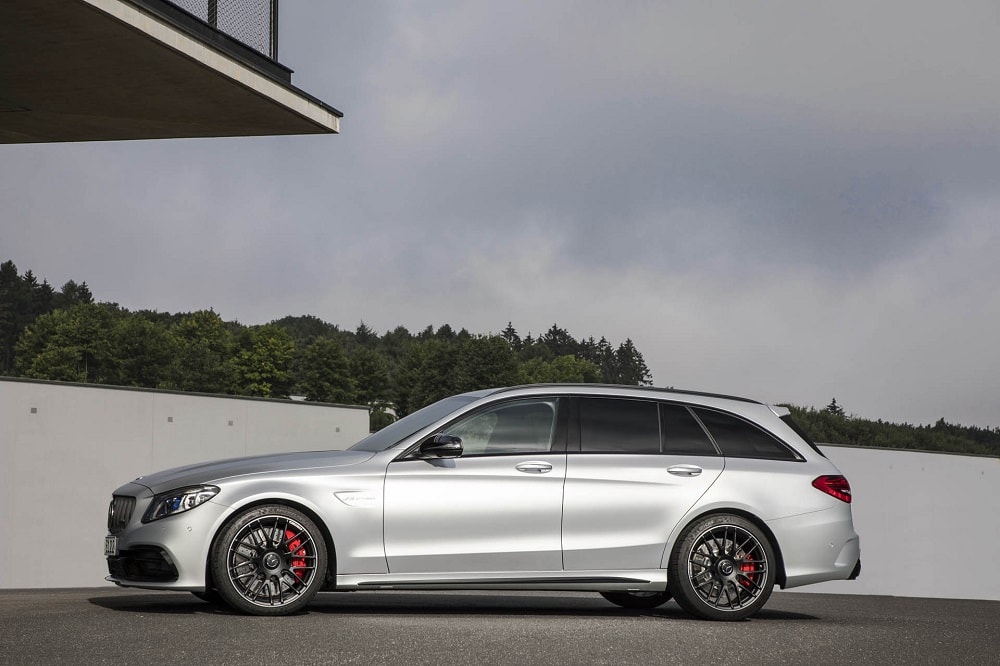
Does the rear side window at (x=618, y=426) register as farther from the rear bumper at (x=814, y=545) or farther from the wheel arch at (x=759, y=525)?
the rear bumper at (x=814, y=545)

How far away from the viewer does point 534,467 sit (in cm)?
886

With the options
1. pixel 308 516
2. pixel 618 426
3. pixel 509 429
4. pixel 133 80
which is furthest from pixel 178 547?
pixel 133 80

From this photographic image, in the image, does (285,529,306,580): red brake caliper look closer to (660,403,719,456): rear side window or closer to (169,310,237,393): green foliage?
(660,403,719,456): rear side window

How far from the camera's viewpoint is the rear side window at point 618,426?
9.20 metres

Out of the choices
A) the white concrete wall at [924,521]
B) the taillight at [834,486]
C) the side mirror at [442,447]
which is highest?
the side mirror at [442,447]

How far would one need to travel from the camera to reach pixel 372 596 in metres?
11.4

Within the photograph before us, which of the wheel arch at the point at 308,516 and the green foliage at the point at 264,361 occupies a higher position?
the green foliage at the point at 264,361

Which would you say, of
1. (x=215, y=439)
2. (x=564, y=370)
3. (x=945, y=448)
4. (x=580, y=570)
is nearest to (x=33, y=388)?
(x=215, y=439)

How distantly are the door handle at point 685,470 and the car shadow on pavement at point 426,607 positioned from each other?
1.08 metres

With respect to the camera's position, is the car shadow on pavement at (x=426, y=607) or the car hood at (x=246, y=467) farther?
the car shadow on pavement at (x=426, y=607)

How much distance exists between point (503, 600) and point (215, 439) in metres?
15.6

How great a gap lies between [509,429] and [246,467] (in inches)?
76.4

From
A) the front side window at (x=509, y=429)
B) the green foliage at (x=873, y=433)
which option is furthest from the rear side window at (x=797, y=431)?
the green foliage at (x=873, y=433)

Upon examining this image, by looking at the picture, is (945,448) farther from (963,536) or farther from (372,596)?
(372,596)
